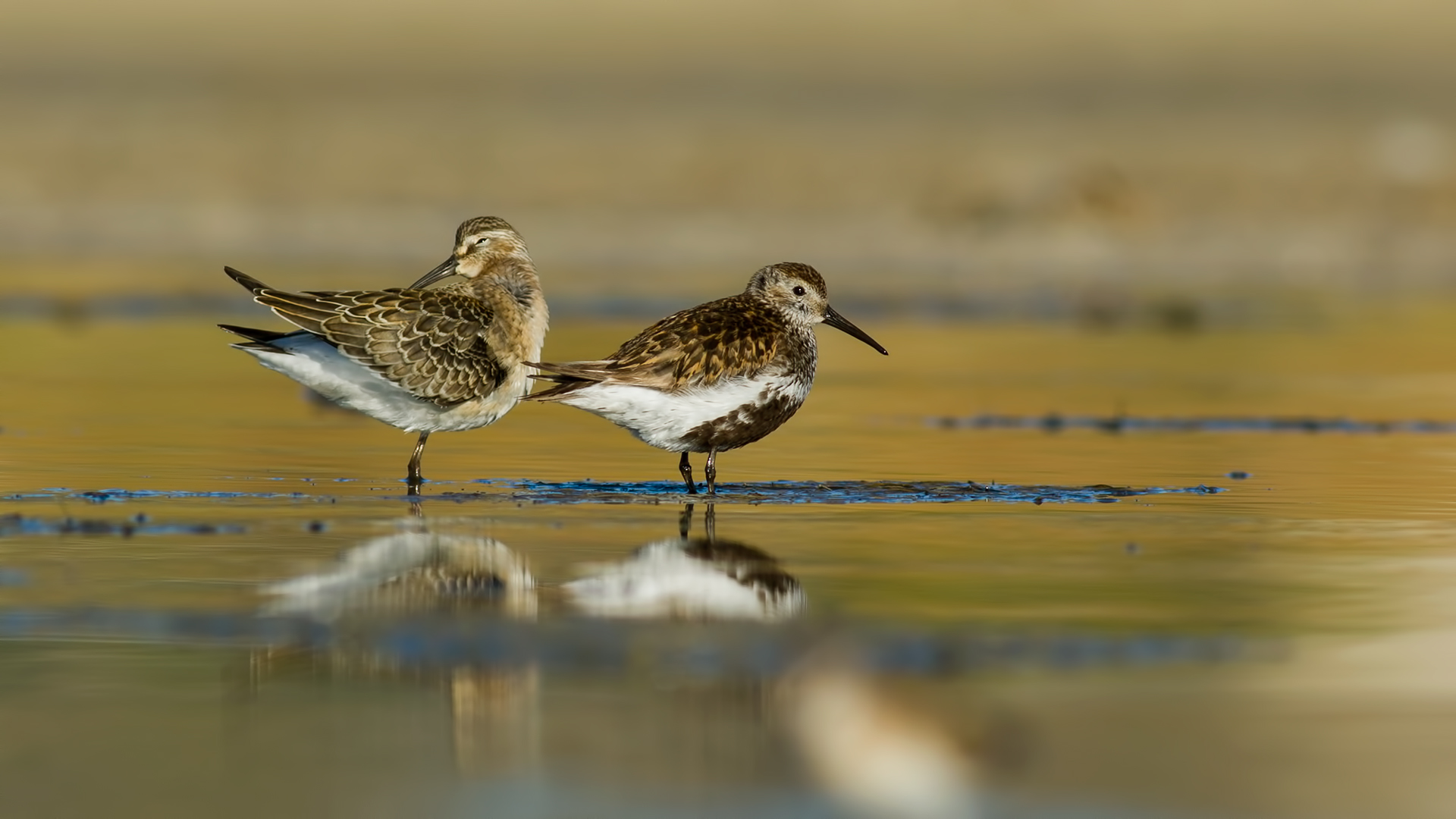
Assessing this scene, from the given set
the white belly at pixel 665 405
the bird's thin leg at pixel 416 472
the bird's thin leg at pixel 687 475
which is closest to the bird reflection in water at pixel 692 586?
the white belly at pixel 665 405

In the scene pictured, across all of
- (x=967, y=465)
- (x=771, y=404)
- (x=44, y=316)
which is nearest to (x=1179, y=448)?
(x=967, y=465)

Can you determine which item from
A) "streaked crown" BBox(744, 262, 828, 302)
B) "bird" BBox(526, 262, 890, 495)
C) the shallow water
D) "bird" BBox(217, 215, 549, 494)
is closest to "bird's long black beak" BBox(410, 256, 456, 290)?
"bird" BBox(217, 215, 549, 494)

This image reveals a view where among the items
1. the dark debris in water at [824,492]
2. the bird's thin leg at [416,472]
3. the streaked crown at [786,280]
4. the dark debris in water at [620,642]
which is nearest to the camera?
the dark debris in water at [620,642]

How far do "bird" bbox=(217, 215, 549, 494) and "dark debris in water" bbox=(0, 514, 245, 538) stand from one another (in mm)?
1651

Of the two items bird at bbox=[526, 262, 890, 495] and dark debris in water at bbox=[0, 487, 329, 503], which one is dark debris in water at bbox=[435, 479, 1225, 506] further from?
dark debris in water at bbox=[0, 487, 329, 503]

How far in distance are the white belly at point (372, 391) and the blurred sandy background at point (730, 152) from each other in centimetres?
1094

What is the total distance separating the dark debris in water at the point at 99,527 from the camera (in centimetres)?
1002

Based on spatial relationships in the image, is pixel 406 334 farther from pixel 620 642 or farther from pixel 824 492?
pixel 620 642

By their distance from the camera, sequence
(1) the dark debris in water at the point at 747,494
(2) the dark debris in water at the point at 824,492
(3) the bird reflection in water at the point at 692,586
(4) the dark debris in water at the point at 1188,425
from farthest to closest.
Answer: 1. (4) the dark debris in water at the point at 1188,425
2. (2) the dark debris in water at the point at 824,492
3. (1) the dark debris in water at the point at 747,494
4. (3) the bird reflection in water at the point at 692,586

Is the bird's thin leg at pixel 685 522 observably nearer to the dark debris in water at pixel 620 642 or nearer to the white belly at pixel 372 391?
the white belly at pixel 372 391

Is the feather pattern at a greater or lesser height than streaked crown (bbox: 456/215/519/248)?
lesser

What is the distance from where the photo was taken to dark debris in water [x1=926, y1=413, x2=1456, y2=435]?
15031mm

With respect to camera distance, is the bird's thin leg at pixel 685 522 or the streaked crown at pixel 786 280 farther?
the streaked crown at pixel 786 280

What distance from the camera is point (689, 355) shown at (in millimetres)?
11703
